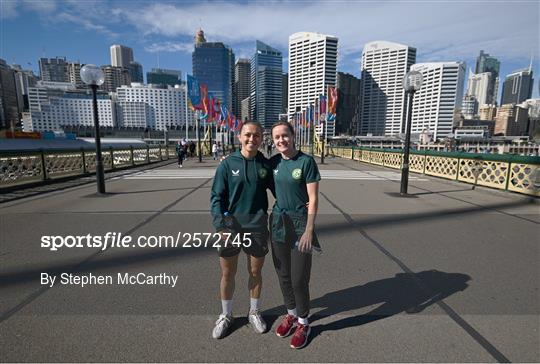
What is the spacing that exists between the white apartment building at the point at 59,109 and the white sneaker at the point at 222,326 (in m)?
140

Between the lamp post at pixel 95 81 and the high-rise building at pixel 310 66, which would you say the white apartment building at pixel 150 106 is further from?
the lamp post at pixel 95 81

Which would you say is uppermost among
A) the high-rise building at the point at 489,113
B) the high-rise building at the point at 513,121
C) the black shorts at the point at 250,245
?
the high-rise building at the point at 489,113

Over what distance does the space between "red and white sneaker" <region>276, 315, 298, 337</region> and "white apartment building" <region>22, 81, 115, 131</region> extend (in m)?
140

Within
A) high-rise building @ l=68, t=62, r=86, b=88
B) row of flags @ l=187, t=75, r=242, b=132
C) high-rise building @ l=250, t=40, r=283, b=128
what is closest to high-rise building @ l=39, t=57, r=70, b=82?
high-rise building @ l=68, t=62, r=86, b=88

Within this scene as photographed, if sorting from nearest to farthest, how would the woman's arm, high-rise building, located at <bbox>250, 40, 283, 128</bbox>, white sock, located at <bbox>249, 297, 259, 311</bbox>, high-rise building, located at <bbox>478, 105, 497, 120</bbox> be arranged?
the woman's arm < white sock, located at <bbox>249, 297, 259, 311</bbox> < high-rise building, located at <bbox>250, 40, 283, 128</bbox> < high-rise building, located at <bbox>478, 105, 497, 120</bbox>

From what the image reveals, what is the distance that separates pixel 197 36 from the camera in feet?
451

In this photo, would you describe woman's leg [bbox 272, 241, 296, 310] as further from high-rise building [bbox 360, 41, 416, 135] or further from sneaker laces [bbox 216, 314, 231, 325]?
high-rise building [bbox 360, 41, 416, 135]

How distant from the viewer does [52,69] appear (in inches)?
7215

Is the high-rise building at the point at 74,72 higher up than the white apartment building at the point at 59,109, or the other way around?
the high-rise building at the point at 74,72

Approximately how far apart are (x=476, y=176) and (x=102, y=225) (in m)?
12.1

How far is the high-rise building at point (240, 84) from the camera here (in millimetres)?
118887

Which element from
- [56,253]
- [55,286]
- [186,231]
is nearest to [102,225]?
[56,253]

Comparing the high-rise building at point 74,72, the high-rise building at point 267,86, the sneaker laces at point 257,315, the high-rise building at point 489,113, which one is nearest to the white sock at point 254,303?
the sneaker laces at point 257,315

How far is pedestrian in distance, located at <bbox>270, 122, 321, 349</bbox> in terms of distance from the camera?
2.33m
